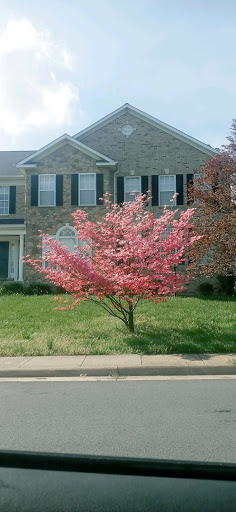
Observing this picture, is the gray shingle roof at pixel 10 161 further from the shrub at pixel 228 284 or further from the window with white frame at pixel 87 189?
the shrub at pixel 228 284

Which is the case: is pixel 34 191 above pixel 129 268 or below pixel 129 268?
above

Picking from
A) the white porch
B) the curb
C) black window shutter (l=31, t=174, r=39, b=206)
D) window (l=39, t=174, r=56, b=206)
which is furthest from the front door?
the curb

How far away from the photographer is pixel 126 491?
1.18 meters

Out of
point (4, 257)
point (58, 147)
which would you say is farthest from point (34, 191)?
point (4, 257)

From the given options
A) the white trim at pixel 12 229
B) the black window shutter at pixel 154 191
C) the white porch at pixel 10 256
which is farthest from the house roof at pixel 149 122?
the white porch at pixel 10 256

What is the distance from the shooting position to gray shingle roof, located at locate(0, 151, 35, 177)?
26375mm

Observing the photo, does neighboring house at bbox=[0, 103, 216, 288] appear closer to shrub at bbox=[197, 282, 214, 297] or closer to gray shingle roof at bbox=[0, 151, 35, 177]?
gray shingle roof at bbox=[0, 151, 35, 177]

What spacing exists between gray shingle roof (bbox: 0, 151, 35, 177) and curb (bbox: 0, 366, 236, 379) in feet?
62.4

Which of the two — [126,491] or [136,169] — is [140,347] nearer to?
[126,491]

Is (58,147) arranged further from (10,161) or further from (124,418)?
(124,418)

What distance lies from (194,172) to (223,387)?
18.7m

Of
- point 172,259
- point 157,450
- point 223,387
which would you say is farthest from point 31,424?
point 172,259

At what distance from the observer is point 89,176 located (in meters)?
24.0

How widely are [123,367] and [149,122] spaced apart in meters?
19.6
